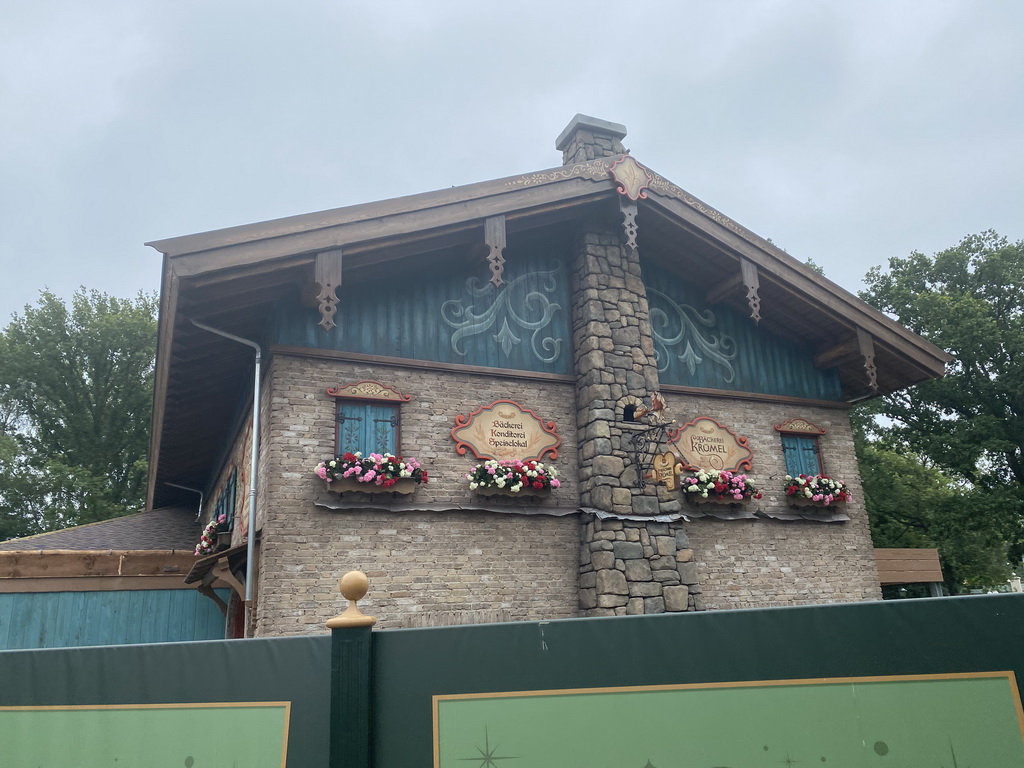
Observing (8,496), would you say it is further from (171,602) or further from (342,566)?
(342,566)

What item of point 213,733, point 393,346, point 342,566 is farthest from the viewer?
point 393,346

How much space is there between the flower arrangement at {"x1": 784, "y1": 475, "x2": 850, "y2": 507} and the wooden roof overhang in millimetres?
1957

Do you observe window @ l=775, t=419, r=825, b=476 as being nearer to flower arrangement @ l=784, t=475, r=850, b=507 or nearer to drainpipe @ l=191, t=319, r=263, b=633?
flower arrangement @ l=784, t=475, r=850, b=507

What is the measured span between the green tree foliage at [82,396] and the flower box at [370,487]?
24027 mm

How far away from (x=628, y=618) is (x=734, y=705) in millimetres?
588

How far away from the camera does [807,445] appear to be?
40.2ft

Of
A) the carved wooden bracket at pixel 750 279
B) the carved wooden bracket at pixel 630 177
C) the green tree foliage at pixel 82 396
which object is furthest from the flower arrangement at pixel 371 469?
the green tree foliage at pixel 82 396

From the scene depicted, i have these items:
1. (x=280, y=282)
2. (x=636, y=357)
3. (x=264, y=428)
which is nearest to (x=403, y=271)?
(x=280, y=282)

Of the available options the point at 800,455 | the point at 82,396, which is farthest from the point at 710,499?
the point at 82,396

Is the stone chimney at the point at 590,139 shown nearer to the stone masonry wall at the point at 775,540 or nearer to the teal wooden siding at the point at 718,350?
the teal wooden siding at the point at 718,350

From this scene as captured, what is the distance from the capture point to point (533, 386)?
10.7m

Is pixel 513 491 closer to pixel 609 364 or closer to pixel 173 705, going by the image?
pixel 609 364

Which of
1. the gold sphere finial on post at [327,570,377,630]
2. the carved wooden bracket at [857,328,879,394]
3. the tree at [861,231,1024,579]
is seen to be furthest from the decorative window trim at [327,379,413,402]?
the tree at [861,231,1024,579]

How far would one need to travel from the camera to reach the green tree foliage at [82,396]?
29.3 meters
